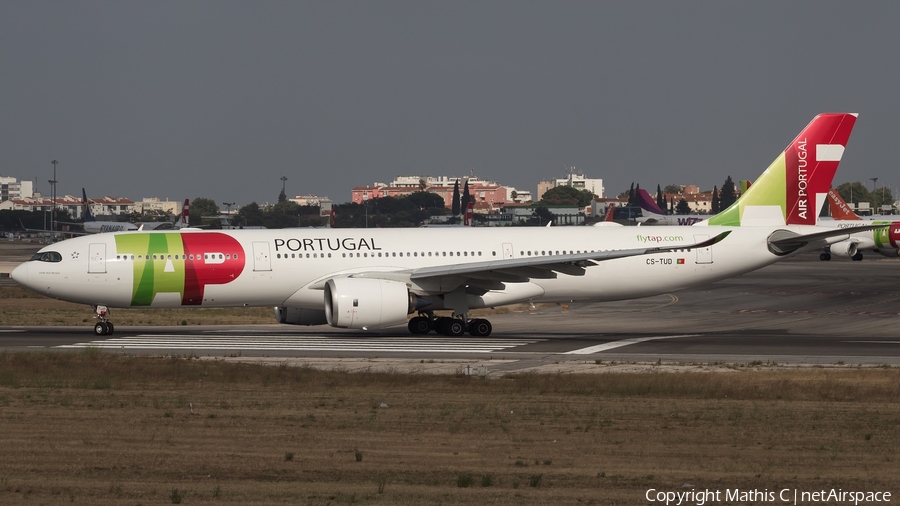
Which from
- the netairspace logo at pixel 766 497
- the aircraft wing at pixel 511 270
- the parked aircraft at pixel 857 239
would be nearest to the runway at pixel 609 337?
the aircraft wing at pixel 511 270

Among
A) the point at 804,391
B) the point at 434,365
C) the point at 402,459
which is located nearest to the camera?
the point at 402,459

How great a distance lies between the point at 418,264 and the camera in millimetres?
33969

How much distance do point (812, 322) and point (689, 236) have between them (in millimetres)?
8003

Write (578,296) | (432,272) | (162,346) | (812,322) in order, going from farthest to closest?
(812,322), (578,296), (432,272), (162,346)

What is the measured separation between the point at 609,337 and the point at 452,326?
512 cm

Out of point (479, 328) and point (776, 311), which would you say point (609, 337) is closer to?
point (479, 328)

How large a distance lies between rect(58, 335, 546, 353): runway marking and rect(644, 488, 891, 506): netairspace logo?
17034 mm

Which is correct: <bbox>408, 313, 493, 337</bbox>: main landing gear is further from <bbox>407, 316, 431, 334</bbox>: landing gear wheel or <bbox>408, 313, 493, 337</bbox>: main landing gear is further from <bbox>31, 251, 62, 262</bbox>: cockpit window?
<bbox>31, 251, 62, 262</bbox>: cockpit window

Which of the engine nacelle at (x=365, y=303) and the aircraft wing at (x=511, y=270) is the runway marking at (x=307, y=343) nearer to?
the engine nacelle at (x=365, y=303)

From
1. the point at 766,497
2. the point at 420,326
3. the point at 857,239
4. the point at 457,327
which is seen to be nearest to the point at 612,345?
the point at 457,327

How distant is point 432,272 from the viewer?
106 feet

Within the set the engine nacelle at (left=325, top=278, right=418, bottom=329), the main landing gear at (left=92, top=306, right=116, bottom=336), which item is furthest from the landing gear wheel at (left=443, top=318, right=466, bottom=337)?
the main landing gear at (left=92, top=306, right=116, bottom=336)

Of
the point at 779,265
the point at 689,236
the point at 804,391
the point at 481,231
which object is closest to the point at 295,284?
the point at 481,231

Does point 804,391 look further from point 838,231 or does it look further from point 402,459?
point 838,231
